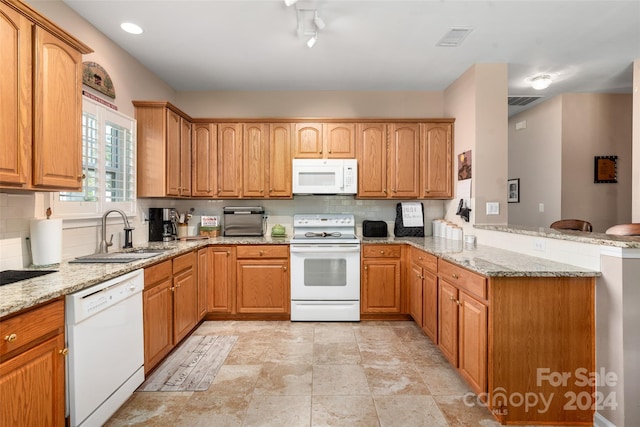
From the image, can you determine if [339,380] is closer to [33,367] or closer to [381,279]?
[381,279]

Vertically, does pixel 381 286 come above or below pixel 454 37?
below

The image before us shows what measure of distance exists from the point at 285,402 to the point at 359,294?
1.63 m

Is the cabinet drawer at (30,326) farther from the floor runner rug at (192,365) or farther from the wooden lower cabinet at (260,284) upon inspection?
the wooden lower cabinet at (260,284)

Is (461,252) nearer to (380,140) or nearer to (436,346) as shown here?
(436,346)

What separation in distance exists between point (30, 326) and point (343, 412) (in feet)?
5.44

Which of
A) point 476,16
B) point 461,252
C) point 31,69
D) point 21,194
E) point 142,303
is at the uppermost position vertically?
point 476,16

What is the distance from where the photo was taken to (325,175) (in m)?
3.84

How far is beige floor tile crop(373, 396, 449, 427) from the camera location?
1.93 m

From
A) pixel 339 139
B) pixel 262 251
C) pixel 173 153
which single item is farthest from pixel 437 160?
pixel 173 153

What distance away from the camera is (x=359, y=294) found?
3586mm

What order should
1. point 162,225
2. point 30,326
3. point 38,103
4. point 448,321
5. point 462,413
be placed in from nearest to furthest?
point 30,326, point 38,103, point 462,413, point 448,321, point 162,225

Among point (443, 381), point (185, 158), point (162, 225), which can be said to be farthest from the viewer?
point (185, 158)

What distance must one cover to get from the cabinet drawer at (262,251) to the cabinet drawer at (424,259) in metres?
1.34

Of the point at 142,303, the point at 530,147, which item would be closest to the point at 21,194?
the point at 142,303
